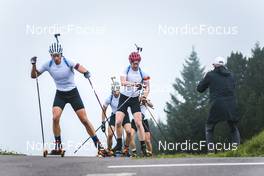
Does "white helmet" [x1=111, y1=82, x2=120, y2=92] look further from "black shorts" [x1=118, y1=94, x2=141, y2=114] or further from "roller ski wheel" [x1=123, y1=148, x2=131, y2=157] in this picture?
"black shorts" [x1=118, y1=94, x2=141, y2=114]

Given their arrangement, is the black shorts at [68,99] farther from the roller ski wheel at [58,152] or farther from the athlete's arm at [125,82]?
the athlete's arm at [125,82]

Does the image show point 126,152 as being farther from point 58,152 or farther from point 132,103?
point 58,152

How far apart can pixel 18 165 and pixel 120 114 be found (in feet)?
16.7

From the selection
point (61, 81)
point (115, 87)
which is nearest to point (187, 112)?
point (115, 87)

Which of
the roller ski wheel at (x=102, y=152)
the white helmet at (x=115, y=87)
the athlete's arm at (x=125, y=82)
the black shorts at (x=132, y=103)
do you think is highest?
the white helmet at (x=115, y=87)

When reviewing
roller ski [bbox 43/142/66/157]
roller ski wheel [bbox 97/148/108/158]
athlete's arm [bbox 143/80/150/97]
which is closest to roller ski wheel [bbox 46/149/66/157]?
roller ski [bbox 43/142/66/157]

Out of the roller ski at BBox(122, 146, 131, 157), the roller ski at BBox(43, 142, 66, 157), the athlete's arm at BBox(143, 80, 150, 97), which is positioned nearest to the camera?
the roller ski at BBox(43, 142, 66, 157)

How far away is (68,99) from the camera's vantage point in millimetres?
12992

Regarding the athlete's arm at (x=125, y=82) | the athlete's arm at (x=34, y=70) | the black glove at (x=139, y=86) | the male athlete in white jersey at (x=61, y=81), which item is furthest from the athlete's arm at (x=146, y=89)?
the athlete's arm at (x=34, y=70)

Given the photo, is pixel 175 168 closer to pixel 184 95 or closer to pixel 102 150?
pixel 102 150

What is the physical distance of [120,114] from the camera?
14391 millimetres

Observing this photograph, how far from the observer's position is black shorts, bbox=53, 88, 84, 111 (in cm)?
1295

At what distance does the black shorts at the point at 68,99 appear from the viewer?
13.0 metres

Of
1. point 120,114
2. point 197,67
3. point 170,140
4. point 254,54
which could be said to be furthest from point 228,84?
point 197,67
